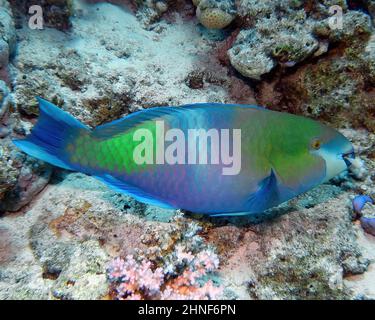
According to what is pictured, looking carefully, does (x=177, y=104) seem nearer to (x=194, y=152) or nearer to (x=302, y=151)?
(x=194, y=152)

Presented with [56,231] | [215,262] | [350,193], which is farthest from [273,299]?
[56,231]

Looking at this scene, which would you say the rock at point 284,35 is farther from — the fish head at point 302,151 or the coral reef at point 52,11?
the coral reef at point 52,11

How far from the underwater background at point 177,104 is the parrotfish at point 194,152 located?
0.45 meters

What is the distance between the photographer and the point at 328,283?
7.66 feet

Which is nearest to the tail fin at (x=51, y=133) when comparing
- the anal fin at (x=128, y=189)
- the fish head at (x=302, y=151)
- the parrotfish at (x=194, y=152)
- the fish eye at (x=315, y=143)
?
the parrotfish at (x=194, y=152)

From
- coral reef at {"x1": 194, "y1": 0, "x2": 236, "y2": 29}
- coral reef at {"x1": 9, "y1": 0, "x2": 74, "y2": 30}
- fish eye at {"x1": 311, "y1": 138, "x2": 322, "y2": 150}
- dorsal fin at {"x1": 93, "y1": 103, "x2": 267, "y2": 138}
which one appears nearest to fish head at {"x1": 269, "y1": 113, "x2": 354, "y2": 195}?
fish eye at {"x1": 311, "y1": 138, "x2": 322, "y2": 150}

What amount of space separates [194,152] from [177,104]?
125 cm

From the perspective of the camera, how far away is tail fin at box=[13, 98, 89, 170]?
7.33 feet

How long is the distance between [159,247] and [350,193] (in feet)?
6.16

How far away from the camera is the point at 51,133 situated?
2.25 meters

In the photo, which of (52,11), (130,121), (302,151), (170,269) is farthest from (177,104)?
(52,11)
